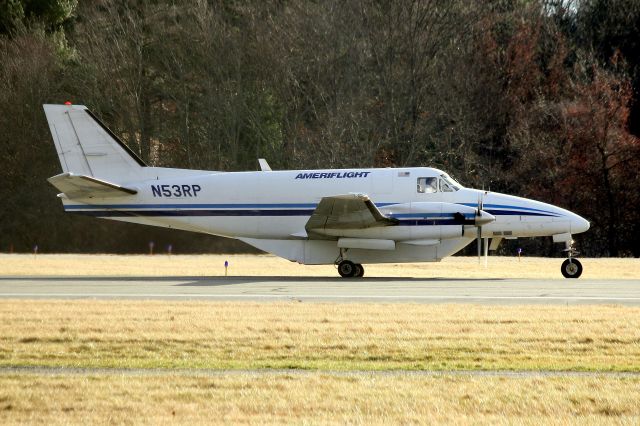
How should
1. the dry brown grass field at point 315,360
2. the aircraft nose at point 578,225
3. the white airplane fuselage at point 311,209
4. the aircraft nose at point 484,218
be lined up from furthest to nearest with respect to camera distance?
1. the white airplane fuselage at point 311,209
2. the aircraft nose at point 578,225
3. the aircraft nose at point 484,218
4. the dry brown grass field at point 315,360

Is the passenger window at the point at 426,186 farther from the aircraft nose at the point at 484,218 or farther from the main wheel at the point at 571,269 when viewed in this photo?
the main wheel at the point at 571,269

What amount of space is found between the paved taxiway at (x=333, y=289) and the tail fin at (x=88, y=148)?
13.9 ft

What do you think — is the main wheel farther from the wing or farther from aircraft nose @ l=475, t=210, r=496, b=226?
the wing

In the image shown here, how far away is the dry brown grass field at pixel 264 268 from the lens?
30.7 meters

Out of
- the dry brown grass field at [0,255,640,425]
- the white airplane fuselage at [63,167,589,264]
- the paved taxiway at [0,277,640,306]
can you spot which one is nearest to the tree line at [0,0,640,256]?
the white airplane fuselage at [63,167,589,264]

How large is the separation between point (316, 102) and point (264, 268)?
17.9 meters

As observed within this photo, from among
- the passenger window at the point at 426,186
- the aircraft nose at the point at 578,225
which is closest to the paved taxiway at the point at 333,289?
the aircraft nose at the point at 578,225

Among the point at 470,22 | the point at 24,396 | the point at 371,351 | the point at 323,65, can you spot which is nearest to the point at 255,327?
the point at 371,351

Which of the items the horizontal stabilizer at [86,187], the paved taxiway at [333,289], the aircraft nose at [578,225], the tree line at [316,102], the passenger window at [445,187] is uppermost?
the tree line at [316,102]

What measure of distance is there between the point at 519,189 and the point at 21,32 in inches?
1041

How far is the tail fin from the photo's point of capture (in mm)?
30703

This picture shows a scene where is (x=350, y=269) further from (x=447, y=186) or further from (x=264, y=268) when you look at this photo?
(x=264, y=268)

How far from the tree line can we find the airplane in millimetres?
15842

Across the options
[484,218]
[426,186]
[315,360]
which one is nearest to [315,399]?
[315,360]
